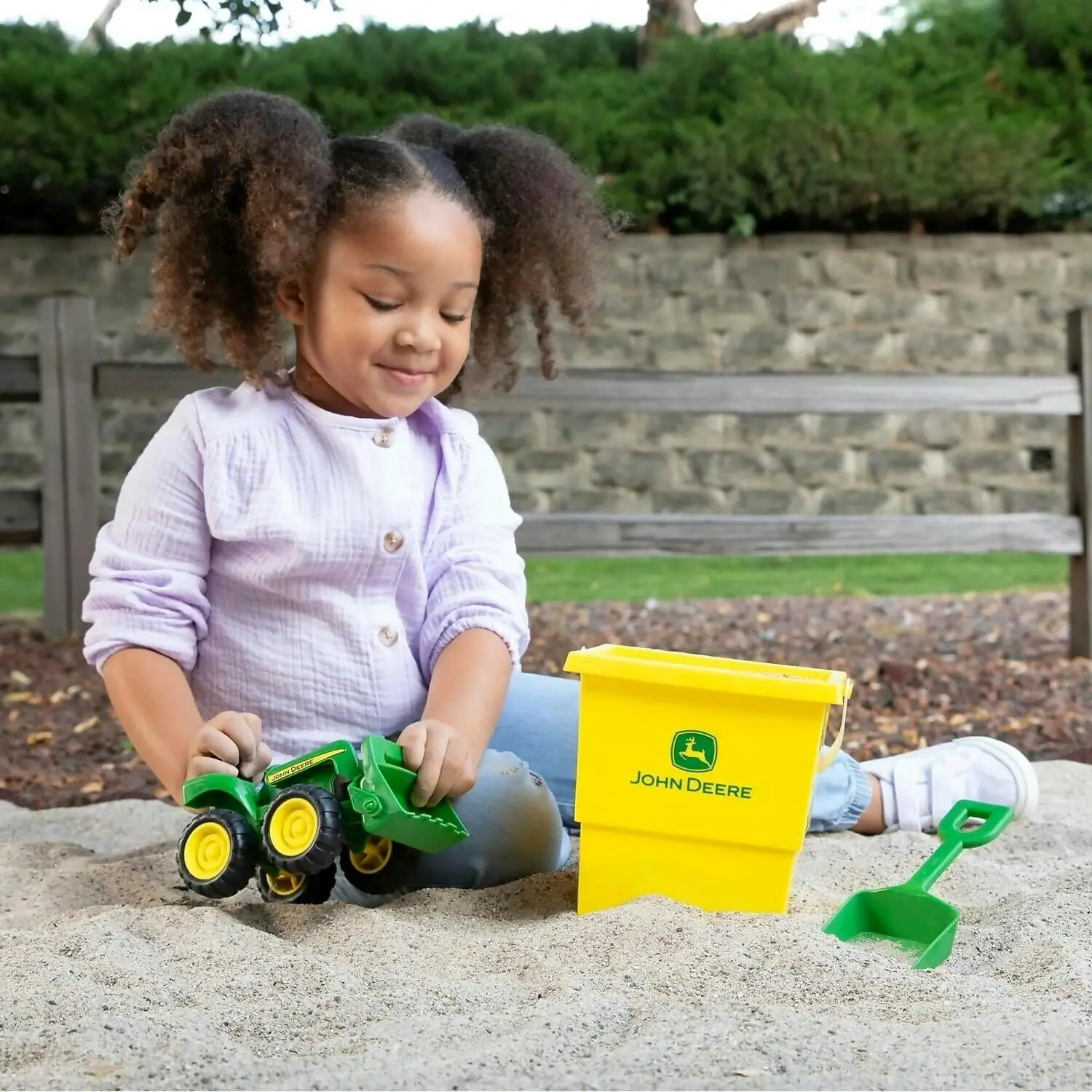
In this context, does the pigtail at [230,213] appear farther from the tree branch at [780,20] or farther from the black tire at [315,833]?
the tree branch at [780,20]

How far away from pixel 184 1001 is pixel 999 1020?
30.2 inches

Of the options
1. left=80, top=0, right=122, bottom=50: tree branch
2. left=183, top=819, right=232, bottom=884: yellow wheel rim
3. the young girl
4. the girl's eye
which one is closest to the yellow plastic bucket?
→ the young girl

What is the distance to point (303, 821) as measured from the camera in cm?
167

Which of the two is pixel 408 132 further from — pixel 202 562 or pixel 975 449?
pixel 975 449

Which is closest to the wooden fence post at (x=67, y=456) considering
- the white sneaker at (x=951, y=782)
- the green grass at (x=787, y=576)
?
the green grass at (x=787, y=576)

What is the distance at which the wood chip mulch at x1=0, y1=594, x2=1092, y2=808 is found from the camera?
11.5ft

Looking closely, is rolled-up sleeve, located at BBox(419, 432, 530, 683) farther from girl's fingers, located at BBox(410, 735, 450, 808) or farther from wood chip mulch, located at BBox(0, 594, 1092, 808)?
wood chip mulch, located at BBox(0, 594, 1092, 808)

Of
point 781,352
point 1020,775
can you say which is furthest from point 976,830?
point 781,352

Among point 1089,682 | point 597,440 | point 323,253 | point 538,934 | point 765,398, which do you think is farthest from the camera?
point 597,440

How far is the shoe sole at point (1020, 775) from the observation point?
2.35 metres

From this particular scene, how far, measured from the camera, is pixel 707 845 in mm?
1709

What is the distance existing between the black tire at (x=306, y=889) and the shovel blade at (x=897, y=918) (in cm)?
62

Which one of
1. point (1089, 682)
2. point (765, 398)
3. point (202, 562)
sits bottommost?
point (1089, 682)

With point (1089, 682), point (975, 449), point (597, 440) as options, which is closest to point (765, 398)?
point (1089, 682)
